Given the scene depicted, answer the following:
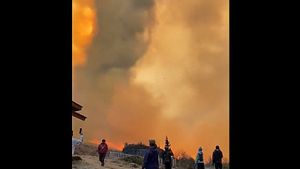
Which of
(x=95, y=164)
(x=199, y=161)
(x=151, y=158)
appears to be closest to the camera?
(x=151, y=158)

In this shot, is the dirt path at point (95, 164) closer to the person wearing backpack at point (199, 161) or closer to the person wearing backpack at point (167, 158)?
the person wearing backpack at point (167, 158)

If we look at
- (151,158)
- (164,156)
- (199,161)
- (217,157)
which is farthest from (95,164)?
(151,158)

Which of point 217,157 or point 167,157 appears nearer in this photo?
point 167,157

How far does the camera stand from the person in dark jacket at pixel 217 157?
1775 cm

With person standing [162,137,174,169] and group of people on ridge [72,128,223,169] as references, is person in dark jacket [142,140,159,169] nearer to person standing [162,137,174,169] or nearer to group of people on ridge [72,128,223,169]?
group of people on ridge [72,128,223,169]

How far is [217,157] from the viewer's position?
59.1 ft

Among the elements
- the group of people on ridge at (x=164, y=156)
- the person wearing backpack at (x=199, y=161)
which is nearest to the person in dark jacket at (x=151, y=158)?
the group of people on ridge at (x=164, y=156)

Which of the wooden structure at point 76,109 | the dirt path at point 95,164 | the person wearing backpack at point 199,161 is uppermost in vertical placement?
the wooden structure at point 76,109

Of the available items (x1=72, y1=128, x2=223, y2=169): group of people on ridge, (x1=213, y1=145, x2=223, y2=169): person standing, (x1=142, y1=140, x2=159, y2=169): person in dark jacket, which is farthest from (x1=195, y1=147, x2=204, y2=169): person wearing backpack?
(x1=142, y1=140, x2=159, y2=169): person in dark jacket

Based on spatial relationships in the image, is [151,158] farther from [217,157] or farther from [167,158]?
[217,157]
